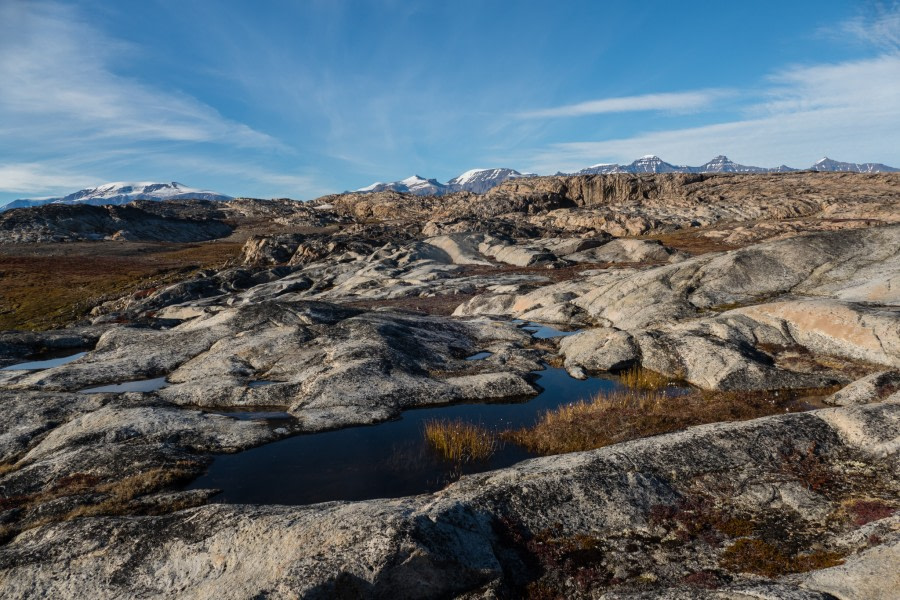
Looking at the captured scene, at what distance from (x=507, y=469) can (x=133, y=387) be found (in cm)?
3007

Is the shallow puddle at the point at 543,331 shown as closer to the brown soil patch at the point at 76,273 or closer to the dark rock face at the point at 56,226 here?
the brown soil patch at the point at 76,273

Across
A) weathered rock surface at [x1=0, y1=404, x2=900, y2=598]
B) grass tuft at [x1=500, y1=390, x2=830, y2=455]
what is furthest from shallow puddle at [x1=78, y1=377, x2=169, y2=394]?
grass tuft at [x1=500, y1=390, x2=830, y2=455]

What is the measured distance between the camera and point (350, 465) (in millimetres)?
23797

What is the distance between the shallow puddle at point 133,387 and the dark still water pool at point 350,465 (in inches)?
577

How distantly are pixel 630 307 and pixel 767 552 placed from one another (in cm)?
3652

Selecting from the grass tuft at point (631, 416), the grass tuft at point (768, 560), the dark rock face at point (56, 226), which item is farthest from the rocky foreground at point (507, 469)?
the dark rock face at point (56, 226)

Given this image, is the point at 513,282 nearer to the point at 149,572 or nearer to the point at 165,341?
the point at 165,341

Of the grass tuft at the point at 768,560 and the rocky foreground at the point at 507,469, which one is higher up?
the rocky foreground at the point at 507,469

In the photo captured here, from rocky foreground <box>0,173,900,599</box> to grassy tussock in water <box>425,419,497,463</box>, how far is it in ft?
14.1

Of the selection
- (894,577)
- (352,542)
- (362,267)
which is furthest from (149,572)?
(362,267)

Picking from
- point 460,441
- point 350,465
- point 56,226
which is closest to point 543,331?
point 460,441

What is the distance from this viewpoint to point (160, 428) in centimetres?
2638

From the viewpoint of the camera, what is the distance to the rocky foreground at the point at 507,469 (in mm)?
13914

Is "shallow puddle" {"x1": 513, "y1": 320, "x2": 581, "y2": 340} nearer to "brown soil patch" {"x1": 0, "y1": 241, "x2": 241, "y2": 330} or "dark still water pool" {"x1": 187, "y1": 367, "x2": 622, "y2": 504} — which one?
"dark still water pool" {"x1": 187, "y1": 367, "x2": 622, "y2": 504}
